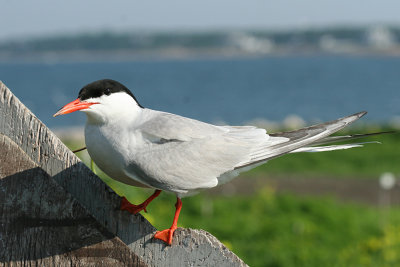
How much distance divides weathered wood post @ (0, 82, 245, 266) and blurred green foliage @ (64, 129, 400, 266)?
419cm

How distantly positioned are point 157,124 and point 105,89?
273 millimetres

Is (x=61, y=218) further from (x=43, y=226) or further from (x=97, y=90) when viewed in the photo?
(x=97, y=90)

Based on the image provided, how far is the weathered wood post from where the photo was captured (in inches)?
90.7

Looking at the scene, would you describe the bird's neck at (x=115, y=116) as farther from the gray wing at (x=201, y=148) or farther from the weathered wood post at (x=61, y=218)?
the weathered wood post at (x=61, y=218)

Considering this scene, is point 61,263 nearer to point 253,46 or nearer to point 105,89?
point 105,89

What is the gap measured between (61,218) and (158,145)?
0.51 metres

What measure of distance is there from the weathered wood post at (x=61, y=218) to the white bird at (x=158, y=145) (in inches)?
3.3

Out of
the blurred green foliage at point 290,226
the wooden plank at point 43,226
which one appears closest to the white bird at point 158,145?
the wooden plank at point 43,226

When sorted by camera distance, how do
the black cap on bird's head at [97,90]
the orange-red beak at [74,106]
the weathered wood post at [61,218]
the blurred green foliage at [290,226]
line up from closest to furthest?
the weathered wood post at [61,218]
the orange-red beak at [74,106]
the black cap on bird's head at [97,90]
the blurred green foliage at [290,226]

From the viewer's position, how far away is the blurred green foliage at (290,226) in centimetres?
798

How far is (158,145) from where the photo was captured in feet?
8.41

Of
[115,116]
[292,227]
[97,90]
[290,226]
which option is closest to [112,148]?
[115,116]

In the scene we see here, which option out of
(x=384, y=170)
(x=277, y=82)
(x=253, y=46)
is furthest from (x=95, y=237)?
(x=253, y=46)

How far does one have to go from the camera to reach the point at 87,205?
7.68ft
